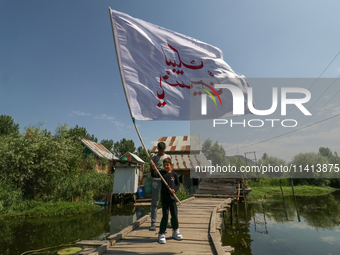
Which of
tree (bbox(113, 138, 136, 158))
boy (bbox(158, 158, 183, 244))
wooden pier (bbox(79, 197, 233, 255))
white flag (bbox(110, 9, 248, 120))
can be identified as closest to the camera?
wooden pier (bbox(79, 197, 233, 255))

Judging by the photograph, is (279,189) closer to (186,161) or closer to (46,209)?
(186,161)

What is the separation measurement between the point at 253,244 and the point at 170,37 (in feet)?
32.8

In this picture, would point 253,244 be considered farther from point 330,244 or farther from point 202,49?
point 202,49

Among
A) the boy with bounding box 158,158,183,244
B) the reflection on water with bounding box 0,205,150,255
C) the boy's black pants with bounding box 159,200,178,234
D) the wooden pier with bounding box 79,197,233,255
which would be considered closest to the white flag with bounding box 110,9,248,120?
the boy with bounding box 158,158,183,244

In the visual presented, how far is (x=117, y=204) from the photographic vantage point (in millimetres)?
20344

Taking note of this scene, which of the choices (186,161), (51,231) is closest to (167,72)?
(51,231)

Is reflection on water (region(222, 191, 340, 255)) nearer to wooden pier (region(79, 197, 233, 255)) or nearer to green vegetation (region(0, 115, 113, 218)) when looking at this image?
wooden pier (region(79, 197, 233, 255))

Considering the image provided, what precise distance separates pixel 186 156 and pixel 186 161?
4.00 ft

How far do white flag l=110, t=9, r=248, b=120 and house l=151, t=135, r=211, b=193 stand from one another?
1702 centimetres

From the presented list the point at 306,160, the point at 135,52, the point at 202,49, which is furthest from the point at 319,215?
the point at 306,160

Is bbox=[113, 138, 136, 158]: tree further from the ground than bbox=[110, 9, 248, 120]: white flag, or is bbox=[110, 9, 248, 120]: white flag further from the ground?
bbox=[113, 138, 136, 158]: tree

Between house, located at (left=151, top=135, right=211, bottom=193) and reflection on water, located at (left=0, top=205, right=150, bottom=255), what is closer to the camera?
reflection on water, located at (left=0, top=205, right=150, bottom=255)

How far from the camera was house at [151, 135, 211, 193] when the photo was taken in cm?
2227

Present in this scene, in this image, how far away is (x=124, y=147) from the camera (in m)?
70.0
